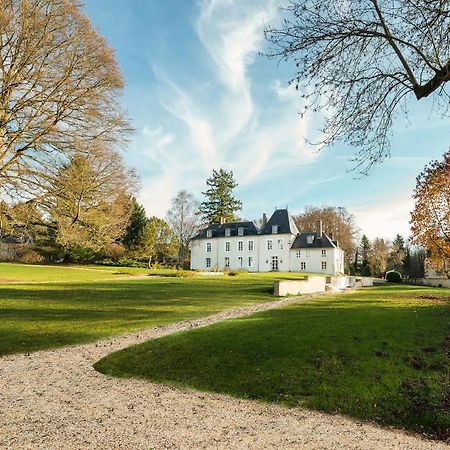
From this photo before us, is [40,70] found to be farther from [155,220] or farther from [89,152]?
[155,220]

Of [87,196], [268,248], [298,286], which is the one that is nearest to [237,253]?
[268,248]

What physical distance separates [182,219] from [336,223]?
24.1 metres

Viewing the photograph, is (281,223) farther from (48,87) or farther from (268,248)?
(48,87)

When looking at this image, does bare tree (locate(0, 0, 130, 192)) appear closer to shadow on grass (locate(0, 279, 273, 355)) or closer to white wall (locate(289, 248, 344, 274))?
shadow on grass (locate(0, 279, 273, 355))

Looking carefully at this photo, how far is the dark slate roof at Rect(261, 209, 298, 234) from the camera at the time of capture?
51.1 meters

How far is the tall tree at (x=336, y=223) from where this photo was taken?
2411 inches

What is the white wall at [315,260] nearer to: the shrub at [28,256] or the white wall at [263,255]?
the white wall at [263,255]

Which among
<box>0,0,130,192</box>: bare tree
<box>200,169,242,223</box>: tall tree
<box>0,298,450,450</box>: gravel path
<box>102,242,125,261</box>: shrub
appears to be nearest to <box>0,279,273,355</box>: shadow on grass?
<box>0,298,450,450</box>: gravel path

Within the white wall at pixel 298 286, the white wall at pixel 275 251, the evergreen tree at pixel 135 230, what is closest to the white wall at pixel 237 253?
the white wall at pixel 275 251

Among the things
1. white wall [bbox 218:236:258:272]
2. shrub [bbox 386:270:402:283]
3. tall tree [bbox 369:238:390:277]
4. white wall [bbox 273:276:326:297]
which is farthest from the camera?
tall tree [bbox 369:238:390:277]

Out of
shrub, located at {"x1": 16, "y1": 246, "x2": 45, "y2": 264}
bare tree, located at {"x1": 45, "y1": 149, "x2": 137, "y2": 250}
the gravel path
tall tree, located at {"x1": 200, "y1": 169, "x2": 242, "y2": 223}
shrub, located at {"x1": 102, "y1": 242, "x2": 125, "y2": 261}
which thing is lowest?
the gravel path

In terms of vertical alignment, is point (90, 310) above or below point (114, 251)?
below

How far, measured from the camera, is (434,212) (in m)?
24.6

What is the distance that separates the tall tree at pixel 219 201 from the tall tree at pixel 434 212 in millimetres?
43522
